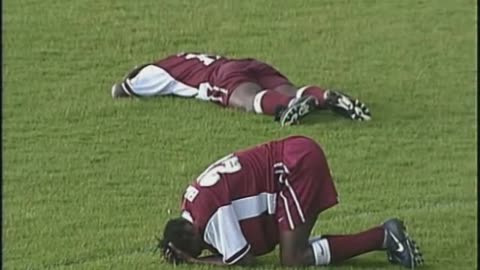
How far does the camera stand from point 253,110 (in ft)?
28.4

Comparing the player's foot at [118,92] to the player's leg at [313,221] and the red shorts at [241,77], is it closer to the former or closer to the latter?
the red shorts at [241,77]

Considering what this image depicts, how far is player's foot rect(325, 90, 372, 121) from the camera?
848 cm

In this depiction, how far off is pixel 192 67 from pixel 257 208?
3.26 m

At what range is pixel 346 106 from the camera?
852 cm

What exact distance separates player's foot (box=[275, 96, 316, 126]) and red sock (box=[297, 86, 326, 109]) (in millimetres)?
68

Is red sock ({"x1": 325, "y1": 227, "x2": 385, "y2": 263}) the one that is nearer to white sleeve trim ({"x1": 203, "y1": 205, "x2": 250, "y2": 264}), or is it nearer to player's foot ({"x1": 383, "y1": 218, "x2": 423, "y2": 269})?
player's foot ({"x1": 383, "y1": 218, "x2": 423, "y2": 269})

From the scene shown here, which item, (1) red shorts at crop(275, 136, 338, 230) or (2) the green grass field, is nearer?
(1) red shorts at crop(275, 136, 338, 230)

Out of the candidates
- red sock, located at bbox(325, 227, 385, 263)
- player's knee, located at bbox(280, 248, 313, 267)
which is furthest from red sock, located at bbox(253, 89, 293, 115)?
player's knee, located at bbox(280, 248, 313, 267)

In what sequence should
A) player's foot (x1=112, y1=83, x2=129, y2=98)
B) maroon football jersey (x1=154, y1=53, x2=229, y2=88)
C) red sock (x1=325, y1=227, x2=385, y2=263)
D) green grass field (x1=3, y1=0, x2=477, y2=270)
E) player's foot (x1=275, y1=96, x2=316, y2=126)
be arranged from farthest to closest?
player's foot (x1=112, y1=83, x2=129, y2=98) < maroon football jersey (x1=154, y1=53, x2=229, y2=88) < player's foot (x1=275, y1=96, x2=316, y2=126) < green grass field (x1=3, y1=0, x2=477, y2=270) < red sock (x1=325, y1=227, x2=385, y2=263)

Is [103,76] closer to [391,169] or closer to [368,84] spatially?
[368,84]

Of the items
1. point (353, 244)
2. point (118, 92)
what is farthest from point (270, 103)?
point (353, 244)

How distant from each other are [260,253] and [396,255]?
58 centimetres

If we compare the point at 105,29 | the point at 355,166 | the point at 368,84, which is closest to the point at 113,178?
the point at 355,166

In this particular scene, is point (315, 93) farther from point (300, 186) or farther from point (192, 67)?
point (300, 186)
